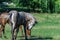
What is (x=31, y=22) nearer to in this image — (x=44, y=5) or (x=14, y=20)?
(x=14, y=20)

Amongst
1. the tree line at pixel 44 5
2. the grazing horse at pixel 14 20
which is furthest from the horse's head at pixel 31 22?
the tree line at pixel 44 5

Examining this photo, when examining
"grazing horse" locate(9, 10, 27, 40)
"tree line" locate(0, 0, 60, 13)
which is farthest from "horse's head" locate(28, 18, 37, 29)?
"tree line" locate(0, 0, 60, 13)

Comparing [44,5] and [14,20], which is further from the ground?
[14,20]

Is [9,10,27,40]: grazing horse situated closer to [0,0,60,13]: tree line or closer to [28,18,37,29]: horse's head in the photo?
[28,18,37,29]: horse's head

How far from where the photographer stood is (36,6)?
3775 cm

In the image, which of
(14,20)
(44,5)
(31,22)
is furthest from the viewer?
(44,5)

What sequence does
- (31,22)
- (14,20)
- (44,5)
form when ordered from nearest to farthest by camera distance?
(14,20) → (31,22) → (44,5)

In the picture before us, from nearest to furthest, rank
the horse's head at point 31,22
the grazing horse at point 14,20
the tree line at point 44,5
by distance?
the grazing horse at point 14,20 → the horse's head at point 31,22 → the tree line at point 44,5

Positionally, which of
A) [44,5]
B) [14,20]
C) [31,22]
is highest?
[14,20]

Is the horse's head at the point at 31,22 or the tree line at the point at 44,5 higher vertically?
the horse's head at the point at 31,22

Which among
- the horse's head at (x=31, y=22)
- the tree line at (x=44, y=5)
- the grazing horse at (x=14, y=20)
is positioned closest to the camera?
the grazing horse at (x=14, y=20)

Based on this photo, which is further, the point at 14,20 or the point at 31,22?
the point at 31,22

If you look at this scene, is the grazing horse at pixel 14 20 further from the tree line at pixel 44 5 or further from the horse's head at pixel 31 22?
the tree line at pixel 44 5

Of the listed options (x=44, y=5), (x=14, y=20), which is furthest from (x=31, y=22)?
(x=44, y=5)
